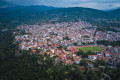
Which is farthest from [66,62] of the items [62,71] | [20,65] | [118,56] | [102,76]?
[118,56]

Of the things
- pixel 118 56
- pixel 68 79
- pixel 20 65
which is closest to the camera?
pixel 68 79

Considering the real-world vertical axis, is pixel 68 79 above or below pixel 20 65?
below

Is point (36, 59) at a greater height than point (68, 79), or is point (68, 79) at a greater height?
point (36, 59)

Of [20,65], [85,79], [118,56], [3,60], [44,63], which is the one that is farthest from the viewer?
[118,56]

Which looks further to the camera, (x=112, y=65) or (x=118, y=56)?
(x=118, y=56)

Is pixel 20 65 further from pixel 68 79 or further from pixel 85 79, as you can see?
pixel 85 79

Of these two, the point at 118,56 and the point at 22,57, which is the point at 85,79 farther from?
the point at 22,57

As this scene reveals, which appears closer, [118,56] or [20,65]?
[20,65]

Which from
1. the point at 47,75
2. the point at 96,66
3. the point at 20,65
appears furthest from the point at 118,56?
the point at 20,65

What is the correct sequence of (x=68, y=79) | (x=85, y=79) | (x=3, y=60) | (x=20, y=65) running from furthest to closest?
(x=3, y=60)
(x=20, y=65)
(x=68, y=79)
(x=85, y=79)
